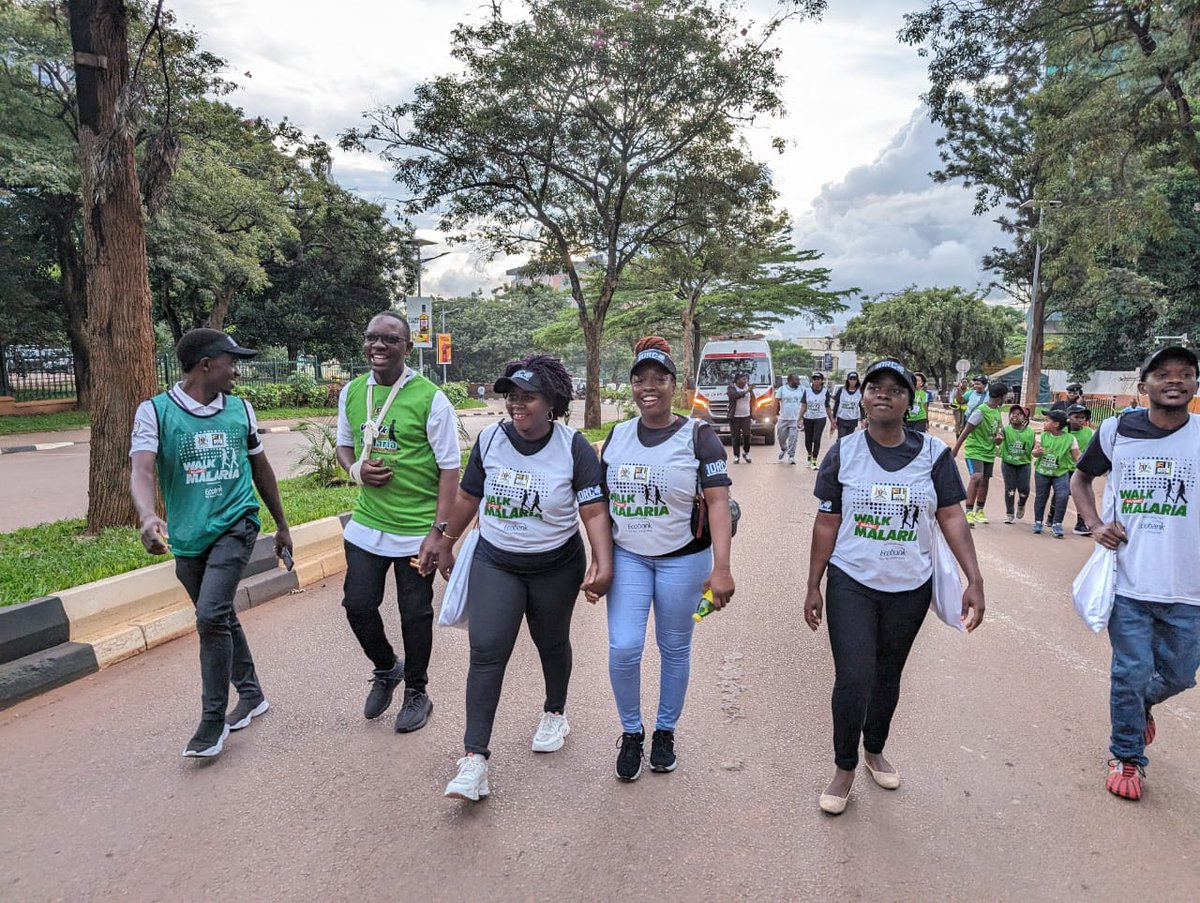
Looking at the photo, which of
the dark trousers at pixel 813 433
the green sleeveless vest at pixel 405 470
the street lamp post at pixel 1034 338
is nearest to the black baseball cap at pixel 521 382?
the green sleeveless vest at pixel 405 470

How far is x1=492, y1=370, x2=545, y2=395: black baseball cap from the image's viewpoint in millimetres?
2875

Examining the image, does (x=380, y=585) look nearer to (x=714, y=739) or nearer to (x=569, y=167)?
(x=714, y=739)

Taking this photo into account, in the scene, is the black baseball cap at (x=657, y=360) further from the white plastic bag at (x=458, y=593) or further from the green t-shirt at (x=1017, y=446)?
the green t-shirt at (x=1017, y=446)

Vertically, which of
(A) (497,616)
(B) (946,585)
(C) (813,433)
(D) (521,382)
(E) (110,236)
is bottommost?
(C) (813,433)

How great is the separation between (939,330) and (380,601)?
45.6 meters

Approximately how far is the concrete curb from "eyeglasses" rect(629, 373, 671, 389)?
2.35 metres

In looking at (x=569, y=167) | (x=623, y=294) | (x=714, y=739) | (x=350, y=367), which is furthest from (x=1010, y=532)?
(x=350, y=367)

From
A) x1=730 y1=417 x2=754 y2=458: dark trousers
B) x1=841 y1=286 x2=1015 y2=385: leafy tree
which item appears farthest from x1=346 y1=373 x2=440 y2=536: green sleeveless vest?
x1=841 y1=286 x2=1015 y2=385: leafy tree

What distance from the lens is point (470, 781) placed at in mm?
2820

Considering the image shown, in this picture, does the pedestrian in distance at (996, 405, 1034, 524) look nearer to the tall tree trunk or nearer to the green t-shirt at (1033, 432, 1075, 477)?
the green t-shirt at (1033, 432, 1075, 477)

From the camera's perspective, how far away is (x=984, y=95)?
12.5m

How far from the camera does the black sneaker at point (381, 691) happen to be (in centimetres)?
360

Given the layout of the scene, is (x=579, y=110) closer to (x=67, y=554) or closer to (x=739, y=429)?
(x=739, y=429)

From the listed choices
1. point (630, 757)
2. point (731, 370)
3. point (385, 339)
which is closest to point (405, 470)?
point (385, 339)
